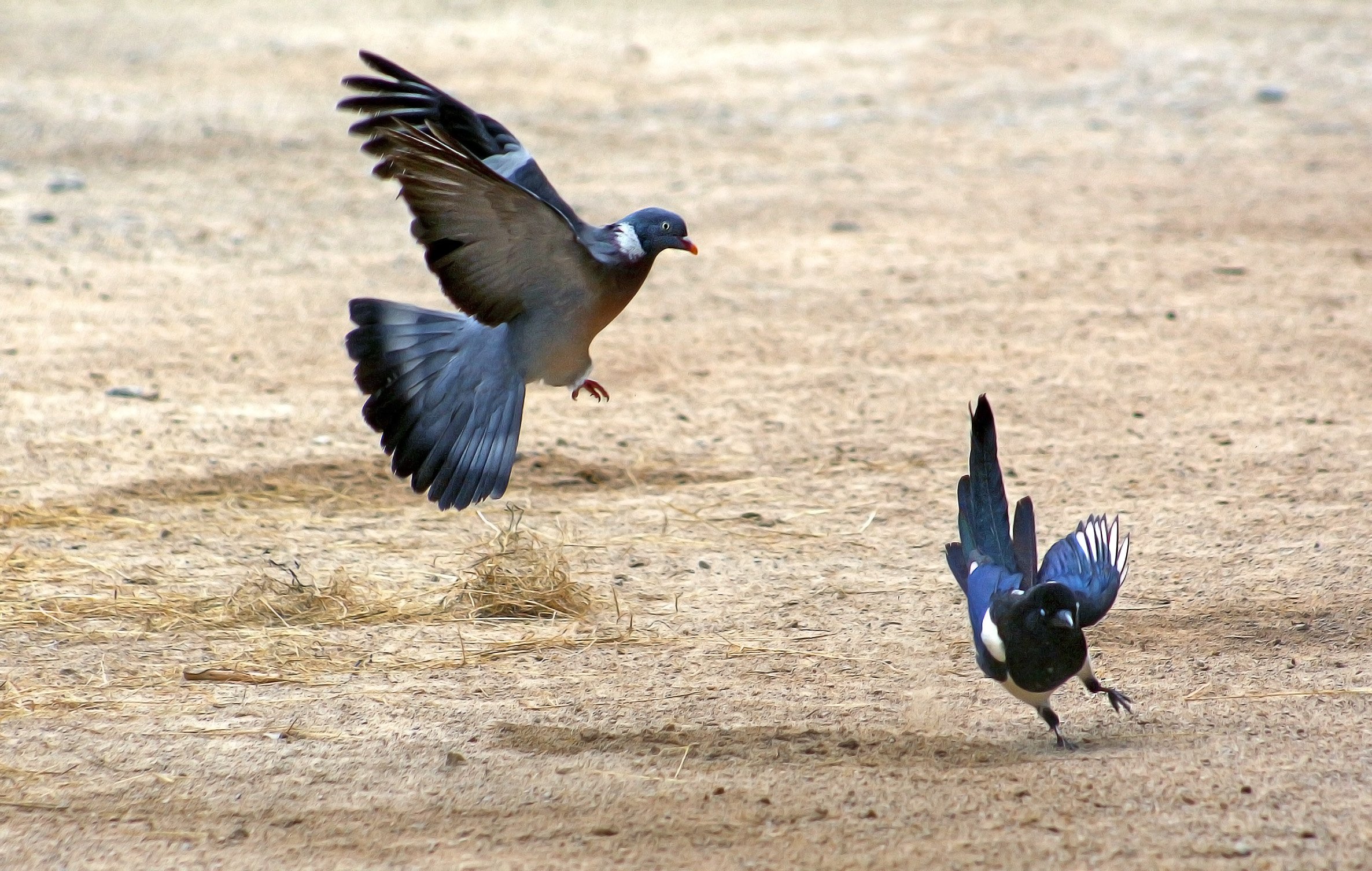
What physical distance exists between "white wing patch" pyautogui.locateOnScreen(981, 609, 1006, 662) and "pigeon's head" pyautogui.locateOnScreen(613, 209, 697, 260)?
140 centimetres

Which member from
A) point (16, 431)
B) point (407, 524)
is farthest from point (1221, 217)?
point (16, 431)

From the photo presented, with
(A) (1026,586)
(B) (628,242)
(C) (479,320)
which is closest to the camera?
(A) (1026,586)

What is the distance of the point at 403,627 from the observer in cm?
434

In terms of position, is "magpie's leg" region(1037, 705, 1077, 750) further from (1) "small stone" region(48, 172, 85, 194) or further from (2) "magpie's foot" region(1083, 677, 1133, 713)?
(1) "small stone" region(48, 172, 85, 194)

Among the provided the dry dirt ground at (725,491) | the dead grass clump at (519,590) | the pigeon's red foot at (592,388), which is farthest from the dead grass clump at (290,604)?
the pigeon's red foot at (592,388)

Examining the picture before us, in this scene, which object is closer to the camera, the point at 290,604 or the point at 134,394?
the point at 290,604

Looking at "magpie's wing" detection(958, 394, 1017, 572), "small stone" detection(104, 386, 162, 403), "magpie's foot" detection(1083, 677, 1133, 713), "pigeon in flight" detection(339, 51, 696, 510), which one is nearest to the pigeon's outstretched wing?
"pigeon in flight" detection(339, 51, 696, 510)

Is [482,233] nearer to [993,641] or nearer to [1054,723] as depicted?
[993,641]

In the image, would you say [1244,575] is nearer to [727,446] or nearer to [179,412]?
[727,446]

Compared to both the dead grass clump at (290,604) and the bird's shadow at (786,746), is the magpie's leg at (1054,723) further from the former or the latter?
the dead grass clump at (290,604)

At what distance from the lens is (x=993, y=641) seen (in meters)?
3.50

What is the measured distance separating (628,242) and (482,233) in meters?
0.44

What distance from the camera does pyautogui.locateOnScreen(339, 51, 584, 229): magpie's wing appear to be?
4.15m

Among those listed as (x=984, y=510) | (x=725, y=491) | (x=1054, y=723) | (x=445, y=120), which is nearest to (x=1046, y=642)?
(x=1054, y=723)
